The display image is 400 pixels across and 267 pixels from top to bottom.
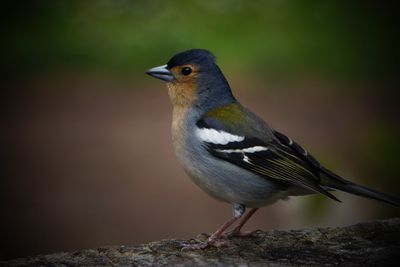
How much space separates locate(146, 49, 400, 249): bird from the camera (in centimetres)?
473

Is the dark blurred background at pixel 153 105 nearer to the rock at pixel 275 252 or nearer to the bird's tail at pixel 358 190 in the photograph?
the bird's tail at pixel 358 190

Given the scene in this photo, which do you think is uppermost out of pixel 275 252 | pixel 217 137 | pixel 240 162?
pixel 217 137

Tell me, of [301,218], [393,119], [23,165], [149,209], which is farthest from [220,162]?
[393,119]

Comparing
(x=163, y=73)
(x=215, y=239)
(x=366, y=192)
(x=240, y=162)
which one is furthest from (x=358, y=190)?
(x=163, y=73)

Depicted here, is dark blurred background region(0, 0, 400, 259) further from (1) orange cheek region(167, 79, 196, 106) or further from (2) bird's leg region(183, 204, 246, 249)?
(1) orange cheek region(167, 79, 196, 106)

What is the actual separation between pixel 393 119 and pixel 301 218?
13.4 ft

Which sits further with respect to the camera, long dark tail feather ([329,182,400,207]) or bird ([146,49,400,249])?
bird ([146,49,400,249])

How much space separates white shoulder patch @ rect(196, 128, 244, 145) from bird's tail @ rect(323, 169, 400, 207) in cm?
63

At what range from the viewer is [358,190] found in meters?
4.54

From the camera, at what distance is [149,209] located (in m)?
7.51

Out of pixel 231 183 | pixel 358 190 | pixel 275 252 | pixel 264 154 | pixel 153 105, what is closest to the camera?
pixel 275 252

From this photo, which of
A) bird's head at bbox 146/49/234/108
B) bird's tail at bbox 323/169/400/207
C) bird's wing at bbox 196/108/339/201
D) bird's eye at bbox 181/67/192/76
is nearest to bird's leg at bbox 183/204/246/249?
bird's wing at bbox 196/108/339/201

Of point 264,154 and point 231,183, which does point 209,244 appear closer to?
point 231,183

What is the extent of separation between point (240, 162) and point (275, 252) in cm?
99
